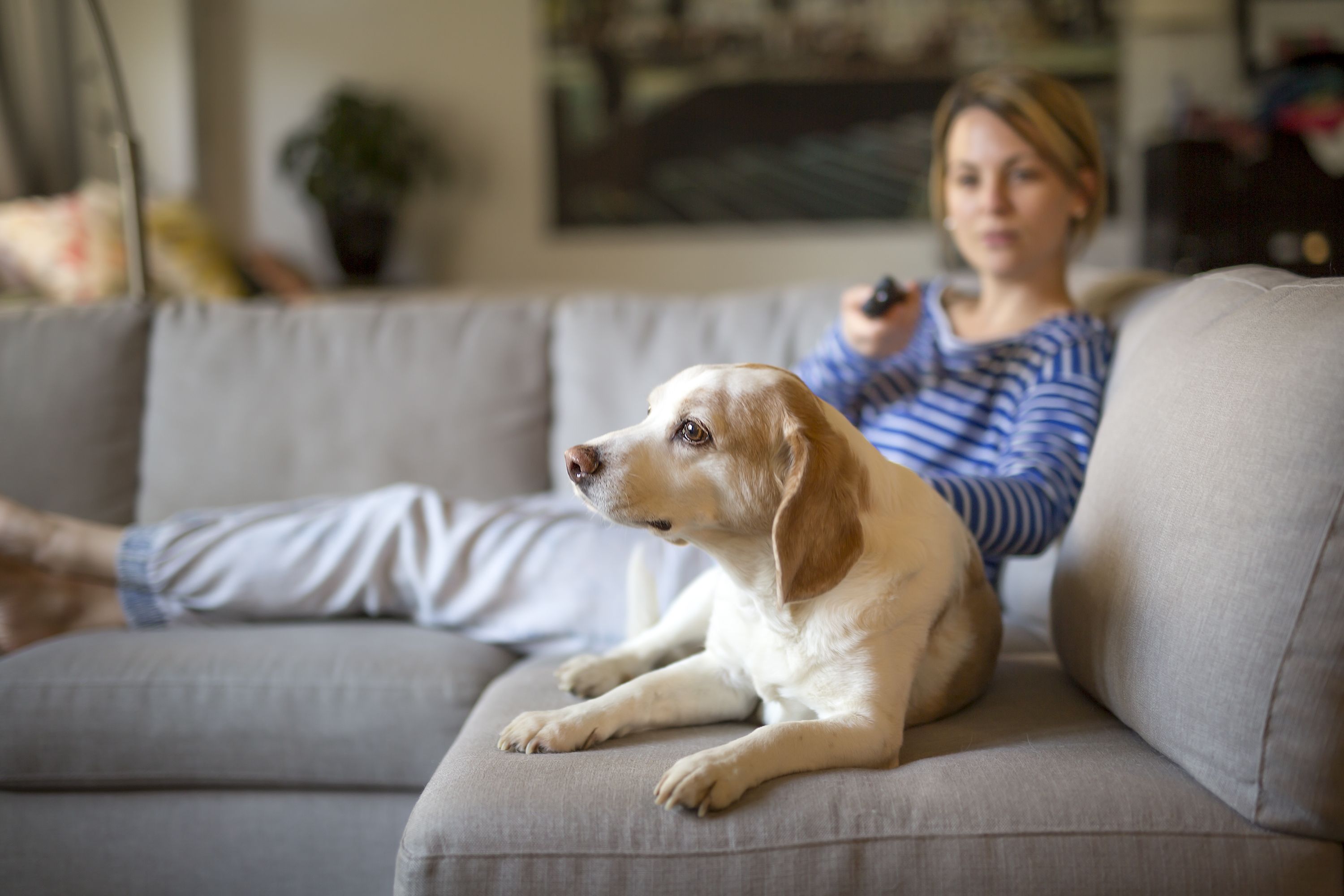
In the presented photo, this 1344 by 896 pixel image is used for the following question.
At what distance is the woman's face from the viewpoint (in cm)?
159

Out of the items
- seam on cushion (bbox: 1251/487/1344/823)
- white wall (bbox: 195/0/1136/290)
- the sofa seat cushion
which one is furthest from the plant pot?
seam on cushion (bbox: 1251/487/1344/823)

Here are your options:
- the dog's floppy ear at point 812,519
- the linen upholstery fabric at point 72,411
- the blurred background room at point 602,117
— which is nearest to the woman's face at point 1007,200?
the dog's floppy ear at point 812,519

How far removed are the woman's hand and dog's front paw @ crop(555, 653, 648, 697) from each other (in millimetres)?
617

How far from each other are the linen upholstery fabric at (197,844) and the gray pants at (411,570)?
34 cm

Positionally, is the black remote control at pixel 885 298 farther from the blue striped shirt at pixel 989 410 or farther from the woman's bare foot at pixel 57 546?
the woman's bare foot at pixel 57 546

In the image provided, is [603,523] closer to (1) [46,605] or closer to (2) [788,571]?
(2) [788,571]

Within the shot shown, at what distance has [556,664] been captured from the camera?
1468 mm

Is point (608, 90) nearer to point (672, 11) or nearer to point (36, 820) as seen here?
point (672, 11)

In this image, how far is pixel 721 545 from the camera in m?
1.08

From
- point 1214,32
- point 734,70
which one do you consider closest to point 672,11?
point 734,70

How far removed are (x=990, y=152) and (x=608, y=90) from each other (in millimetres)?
3431

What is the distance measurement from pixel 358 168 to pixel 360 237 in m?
0.32

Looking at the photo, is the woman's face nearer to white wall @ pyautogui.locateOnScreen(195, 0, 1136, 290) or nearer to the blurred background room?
the blurred background room

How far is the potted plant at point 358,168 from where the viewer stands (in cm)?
443
